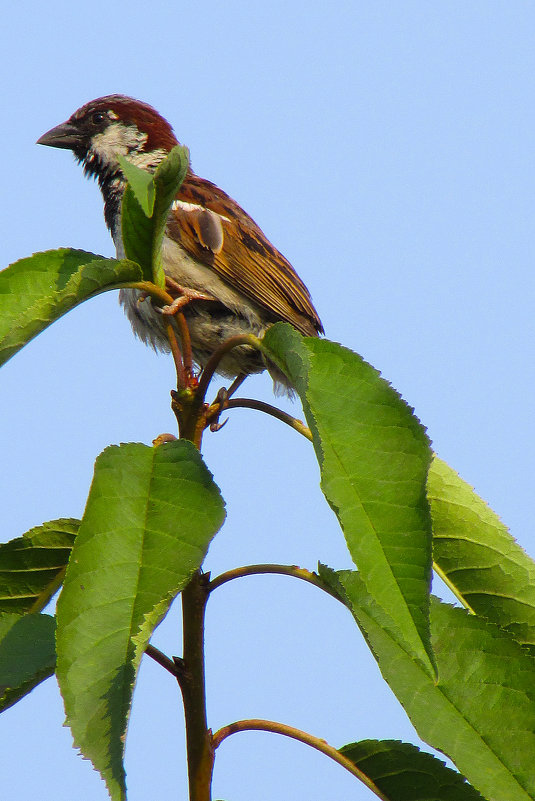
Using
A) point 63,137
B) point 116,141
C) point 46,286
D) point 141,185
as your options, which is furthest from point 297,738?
point 63,137

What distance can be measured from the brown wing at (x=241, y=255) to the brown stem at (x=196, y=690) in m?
2.37

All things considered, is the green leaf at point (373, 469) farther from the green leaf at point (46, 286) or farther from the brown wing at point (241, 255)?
the brown wing at point (241, 255)

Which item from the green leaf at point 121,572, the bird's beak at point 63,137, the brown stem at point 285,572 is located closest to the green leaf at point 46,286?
the green leaf at point 121,572

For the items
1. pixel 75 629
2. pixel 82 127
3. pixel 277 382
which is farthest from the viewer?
pixel 82 127

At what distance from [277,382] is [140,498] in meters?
2.10

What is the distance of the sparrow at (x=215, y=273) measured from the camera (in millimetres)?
3928

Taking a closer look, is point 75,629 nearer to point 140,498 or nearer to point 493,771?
point 140,498

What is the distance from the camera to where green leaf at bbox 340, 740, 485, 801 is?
1.89 metres

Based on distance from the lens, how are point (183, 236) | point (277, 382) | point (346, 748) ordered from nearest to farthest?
point (346, 748), point (277, 382), point (183, 236)

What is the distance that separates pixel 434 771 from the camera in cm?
191

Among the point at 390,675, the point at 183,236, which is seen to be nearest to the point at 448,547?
the point at 390,675

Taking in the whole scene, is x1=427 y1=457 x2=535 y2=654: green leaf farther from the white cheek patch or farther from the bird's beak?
the bird's beak

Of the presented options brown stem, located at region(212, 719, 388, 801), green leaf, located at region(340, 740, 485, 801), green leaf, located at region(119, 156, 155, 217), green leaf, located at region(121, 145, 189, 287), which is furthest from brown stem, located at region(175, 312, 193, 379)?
green leaf, located at region(340, 740, 485, 801)

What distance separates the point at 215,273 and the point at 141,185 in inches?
98.1
